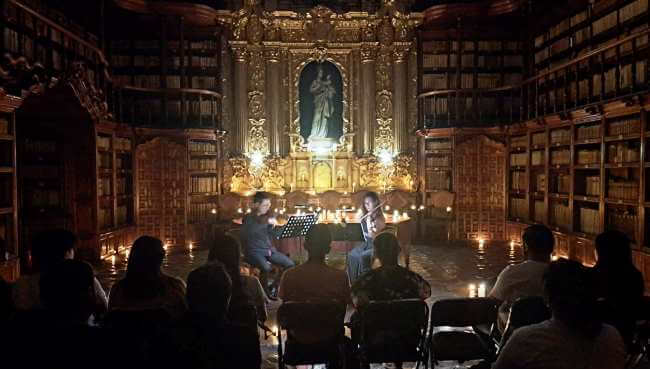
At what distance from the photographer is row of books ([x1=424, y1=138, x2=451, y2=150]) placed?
36.9 feet

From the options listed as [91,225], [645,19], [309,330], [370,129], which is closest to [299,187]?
[370,129]

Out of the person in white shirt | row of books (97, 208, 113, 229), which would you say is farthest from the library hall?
row of books (97, 208, 113, 229)

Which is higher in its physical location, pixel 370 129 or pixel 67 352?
pixel 370 129

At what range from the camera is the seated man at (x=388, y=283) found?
3209mm

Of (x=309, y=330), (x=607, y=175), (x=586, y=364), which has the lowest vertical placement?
(x=309, y=330)

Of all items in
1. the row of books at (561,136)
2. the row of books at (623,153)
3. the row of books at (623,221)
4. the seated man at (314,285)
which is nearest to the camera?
the seated man at (314,285)

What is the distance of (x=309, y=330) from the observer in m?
2.99

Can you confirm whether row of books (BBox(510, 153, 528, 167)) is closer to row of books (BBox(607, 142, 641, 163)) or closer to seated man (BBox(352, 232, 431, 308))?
row of books (BBox(607, 142, 641, 163))

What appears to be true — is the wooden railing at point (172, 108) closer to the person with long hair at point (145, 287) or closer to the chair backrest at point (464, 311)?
the person with long hair at point (145, 287)

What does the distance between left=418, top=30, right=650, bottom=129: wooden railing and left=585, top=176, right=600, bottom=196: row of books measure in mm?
1154

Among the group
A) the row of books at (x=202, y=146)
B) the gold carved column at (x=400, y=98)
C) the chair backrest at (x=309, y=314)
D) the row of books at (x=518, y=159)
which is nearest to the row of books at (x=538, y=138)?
the row of books at (x=518, y=159)

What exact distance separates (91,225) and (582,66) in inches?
339

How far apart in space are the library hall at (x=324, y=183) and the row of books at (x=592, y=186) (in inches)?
2.0

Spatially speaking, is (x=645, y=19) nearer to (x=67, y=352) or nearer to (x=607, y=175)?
(x=607, y=175)
